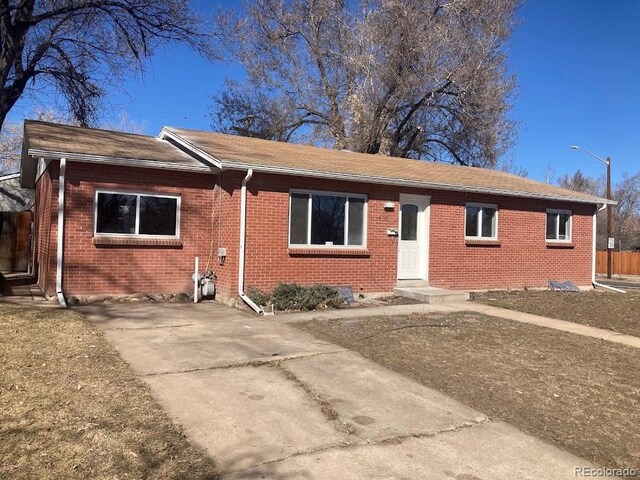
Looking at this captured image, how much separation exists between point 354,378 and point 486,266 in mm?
9657

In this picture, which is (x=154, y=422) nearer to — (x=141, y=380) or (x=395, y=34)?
(x=141, y=380)

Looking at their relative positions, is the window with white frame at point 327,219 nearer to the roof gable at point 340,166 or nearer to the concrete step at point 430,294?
the roof gable at point 340,166

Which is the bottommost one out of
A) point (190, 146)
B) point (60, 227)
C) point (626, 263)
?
point (626, 263)

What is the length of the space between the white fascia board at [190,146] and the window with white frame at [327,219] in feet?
6.01

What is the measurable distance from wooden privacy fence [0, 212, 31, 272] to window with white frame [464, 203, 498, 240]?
1371 centimetres

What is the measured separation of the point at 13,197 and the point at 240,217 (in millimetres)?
19291

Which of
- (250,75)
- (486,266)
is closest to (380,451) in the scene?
(486,266)

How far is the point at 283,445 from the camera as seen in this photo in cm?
397

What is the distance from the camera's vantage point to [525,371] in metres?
6.26

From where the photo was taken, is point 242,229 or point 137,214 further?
point 137,214

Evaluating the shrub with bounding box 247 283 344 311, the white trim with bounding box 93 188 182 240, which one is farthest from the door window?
the white trim with bounding box 93 188 182 240

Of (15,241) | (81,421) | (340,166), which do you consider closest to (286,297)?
(340,166)

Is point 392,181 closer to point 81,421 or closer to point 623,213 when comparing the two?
point 81,421

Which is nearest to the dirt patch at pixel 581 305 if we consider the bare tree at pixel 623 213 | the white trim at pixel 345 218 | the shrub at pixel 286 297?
the white trim at pixel 345 218
